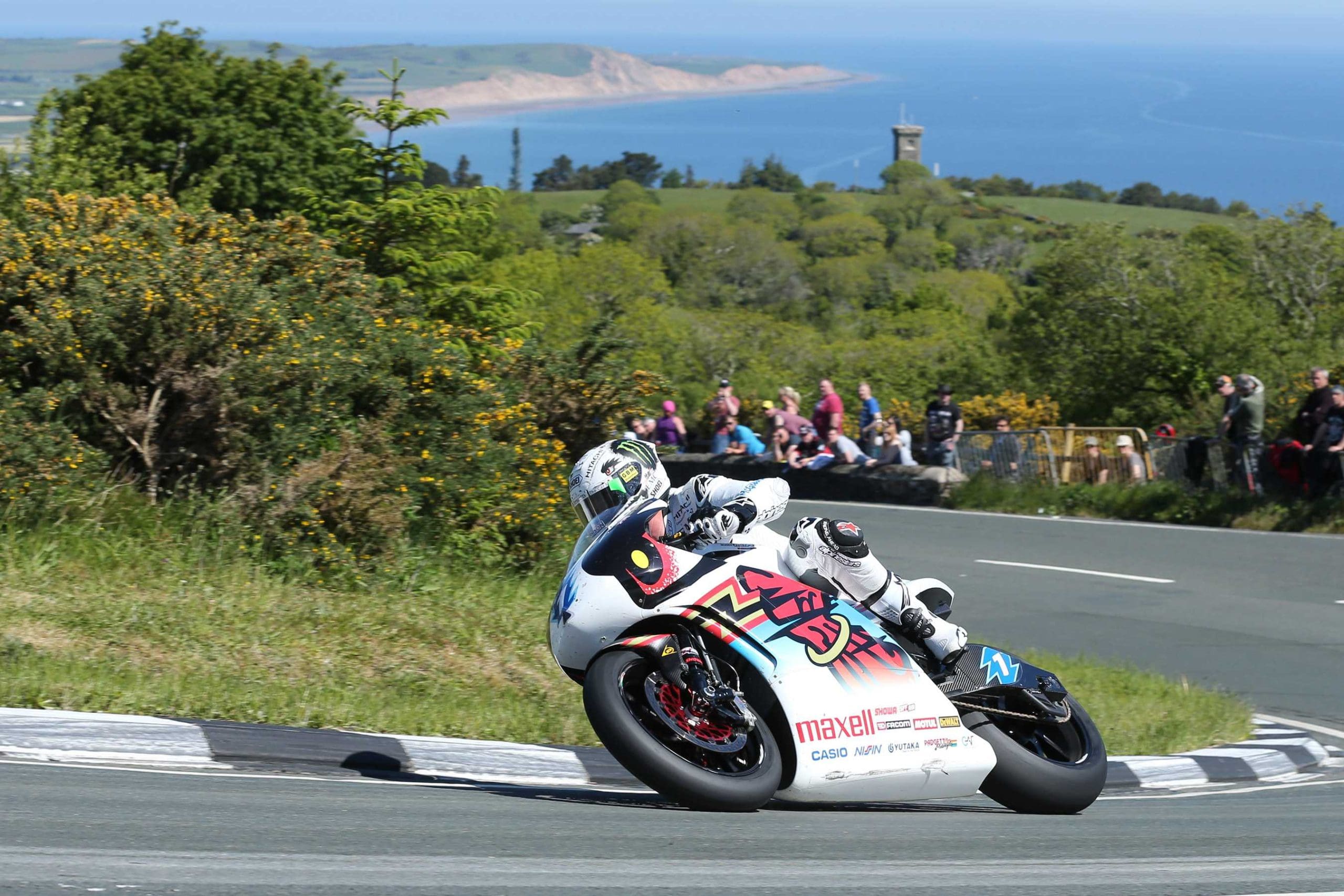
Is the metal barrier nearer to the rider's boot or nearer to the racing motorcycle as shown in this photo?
the rider's boot

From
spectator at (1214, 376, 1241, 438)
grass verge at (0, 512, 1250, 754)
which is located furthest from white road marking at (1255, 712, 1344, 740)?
spectator at (1214, 376, 1241, 438)

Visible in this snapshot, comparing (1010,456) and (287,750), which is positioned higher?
(287,750)

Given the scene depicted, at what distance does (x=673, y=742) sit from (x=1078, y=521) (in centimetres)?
1440

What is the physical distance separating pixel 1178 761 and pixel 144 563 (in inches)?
226

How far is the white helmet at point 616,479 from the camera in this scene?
18.0 ft

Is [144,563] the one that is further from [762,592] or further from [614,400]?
[614,400]

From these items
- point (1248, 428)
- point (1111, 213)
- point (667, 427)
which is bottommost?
point (1111, 213)

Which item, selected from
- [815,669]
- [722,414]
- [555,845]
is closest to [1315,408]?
[722,414]

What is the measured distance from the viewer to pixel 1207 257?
57219mm

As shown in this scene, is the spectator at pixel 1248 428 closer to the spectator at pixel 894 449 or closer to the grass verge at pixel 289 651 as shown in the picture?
the spectator at pixel 894 449

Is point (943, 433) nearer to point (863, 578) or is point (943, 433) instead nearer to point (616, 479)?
point (863, 578)

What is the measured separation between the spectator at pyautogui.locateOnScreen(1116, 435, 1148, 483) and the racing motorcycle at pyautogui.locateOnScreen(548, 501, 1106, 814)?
47.2 feet

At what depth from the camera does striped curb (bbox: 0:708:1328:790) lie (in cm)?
536

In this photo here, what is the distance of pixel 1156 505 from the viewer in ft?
59.9
